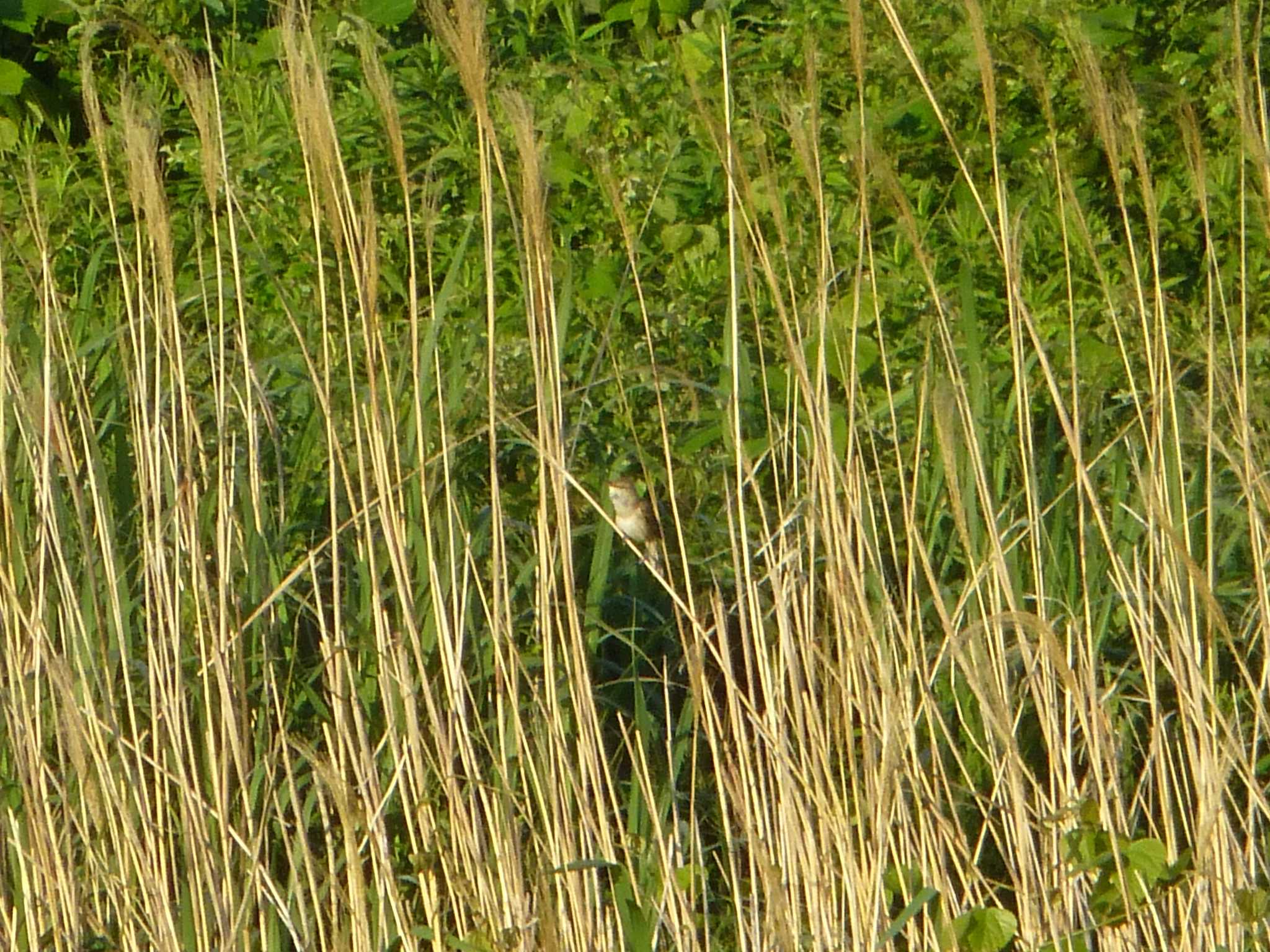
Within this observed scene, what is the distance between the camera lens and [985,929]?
1.97 meters

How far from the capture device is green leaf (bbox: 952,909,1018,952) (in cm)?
196

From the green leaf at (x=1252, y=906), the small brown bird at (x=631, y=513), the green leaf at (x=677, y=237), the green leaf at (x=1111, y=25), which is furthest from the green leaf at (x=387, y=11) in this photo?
the green leaf at (x=1252, y=906)

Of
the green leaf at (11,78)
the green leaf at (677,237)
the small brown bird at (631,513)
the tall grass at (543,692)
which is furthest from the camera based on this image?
the green leaf at (11,78)

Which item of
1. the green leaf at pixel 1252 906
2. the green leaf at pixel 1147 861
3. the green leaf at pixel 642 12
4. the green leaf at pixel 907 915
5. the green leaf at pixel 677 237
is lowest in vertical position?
the green leaf at pixel 1252 906

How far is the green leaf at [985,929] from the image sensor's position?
6.42 ft

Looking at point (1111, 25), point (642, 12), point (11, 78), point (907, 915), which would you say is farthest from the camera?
point (642, 12)

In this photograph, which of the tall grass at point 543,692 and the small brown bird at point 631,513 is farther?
the small brown bird at point 631,513

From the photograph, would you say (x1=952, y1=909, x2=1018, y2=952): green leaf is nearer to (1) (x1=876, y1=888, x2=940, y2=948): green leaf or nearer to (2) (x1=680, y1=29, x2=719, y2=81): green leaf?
(1) (x1=876, y1=888, x2=940, y2=948): green leaf

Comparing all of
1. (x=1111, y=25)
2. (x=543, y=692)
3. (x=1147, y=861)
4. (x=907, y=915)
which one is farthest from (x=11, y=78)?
(x=1147, y=861)

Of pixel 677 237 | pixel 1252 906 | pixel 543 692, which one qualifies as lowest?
pixel 1252 906

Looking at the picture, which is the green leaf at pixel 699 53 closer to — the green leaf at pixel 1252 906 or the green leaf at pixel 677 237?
the green leaf at pixel 677 237

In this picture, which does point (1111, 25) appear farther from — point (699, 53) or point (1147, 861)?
point (1147, 861)

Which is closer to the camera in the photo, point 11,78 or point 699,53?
point 699,53

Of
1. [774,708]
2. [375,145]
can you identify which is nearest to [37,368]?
[774,708]
